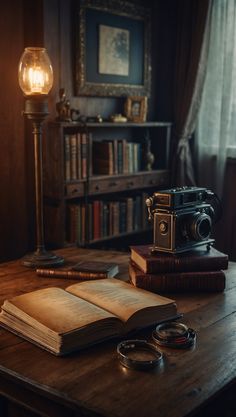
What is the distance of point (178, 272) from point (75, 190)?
1698mm

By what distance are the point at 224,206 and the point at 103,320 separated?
2.73 metres

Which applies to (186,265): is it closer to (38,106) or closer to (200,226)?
(200,226)

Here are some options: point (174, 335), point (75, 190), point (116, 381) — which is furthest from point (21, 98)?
point (116, 381)

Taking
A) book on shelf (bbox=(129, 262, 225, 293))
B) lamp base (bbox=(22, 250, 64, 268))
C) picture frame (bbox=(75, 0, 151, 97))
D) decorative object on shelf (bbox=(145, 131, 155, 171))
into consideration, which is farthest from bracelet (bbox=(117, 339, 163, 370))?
decorative object on shelf (bbox=(145, 131, 155, 171))

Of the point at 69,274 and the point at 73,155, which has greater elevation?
the point at 73,155

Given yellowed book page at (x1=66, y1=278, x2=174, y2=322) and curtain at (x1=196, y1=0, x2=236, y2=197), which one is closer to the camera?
yellowed book page at (x1=66, y1=278, x2=174, y2=322)

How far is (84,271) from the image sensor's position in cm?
178

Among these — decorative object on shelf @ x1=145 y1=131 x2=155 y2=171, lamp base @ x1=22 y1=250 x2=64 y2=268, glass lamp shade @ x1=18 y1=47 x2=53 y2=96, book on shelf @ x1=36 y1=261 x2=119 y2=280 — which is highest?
glass lamp shade @ x1=18 y1=47 x2=53 y2=96

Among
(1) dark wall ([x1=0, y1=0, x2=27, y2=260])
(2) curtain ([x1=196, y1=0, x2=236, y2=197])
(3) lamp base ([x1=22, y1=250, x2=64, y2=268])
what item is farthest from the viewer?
(2) curtain ([x1=196, y1=0, x2=236, y2=197])

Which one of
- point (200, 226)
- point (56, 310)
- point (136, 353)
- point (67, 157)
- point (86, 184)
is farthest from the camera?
point (86, 184)

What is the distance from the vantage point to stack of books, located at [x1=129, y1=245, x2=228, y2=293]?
1616mm

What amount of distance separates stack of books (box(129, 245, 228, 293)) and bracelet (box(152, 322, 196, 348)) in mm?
283

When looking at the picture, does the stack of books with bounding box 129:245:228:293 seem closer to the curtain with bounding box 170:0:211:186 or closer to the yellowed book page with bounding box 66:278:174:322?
the yellowed book page with bounding box 66:278:174:322

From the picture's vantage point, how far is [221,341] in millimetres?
1298
